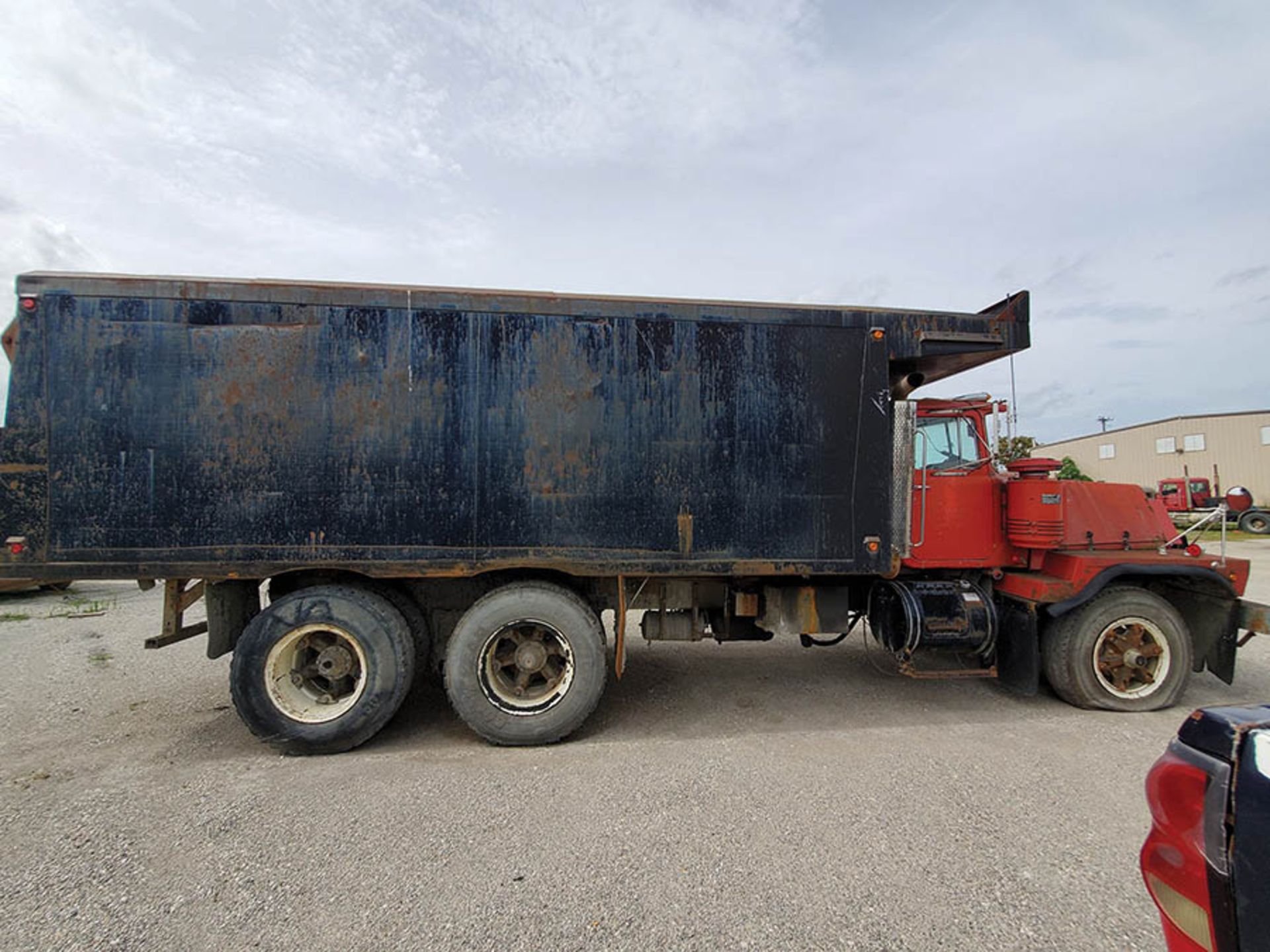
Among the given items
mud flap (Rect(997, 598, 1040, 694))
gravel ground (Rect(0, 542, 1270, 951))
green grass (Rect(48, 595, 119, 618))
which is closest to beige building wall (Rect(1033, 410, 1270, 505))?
mud flap (Rect(997, 598, 1040, 694))

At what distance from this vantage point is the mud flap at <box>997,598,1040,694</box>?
464cm

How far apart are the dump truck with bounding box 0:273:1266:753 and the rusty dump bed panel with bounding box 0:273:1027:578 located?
0.06 ft

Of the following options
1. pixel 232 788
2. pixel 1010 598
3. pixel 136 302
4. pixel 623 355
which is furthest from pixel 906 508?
pixel 136 302

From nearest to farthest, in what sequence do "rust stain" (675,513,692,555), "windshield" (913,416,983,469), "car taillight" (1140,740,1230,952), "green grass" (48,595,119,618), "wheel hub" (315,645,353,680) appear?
"car taillight" (1140,740,1230,952) → "wheel hub" (315,645,353,680) → "rust stain" (675,513,692,555) → "windshield" (913,416,983,469) → "green grass" (48,595,119,618)

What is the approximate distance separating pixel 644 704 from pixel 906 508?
2542mm

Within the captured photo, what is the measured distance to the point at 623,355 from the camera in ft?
13.8

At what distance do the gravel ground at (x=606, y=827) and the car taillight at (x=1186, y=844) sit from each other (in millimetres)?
1170

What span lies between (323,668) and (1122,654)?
19.6 feet

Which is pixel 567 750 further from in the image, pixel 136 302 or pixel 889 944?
pixel 136 302

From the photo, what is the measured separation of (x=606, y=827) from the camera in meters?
3.05

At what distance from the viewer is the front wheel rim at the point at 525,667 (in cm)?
411

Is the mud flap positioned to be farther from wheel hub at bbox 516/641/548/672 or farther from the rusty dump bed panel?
wheel hub at bbox 516/641/548/672

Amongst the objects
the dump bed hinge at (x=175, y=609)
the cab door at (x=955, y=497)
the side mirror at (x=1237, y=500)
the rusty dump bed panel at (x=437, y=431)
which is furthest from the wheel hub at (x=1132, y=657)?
the dump bed hinge at (x=175, y=609)

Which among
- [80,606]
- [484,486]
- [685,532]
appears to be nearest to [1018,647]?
[685,532]
